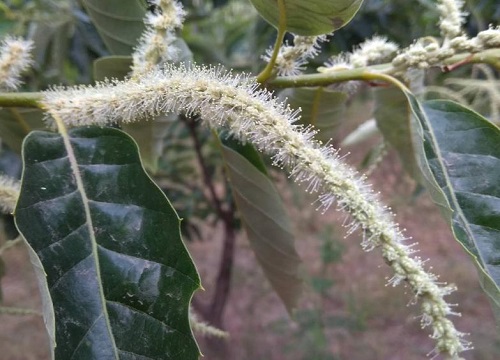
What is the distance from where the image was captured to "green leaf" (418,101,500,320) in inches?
31.0

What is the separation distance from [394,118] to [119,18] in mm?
623

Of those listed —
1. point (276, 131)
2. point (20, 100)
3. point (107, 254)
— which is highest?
point (276, 131)

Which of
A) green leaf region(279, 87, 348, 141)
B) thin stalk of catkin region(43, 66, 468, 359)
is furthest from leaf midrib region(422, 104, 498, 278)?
green leaf region(279, 87, 348, 141)

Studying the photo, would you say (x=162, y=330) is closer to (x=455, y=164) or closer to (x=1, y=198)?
(x=1, y=198)

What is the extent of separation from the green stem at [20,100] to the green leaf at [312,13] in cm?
35

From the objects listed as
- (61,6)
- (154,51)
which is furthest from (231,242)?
(154,51)

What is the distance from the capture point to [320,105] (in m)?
1.13

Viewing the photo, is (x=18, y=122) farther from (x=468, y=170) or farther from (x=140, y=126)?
(x=468, y=170)

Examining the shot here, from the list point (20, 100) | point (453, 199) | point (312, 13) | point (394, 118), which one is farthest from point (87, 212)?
point (394, 118)

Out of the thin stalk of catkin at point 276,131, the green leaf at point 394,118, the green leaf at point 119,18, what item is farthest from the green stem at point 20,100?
the green leaf at point 394,118

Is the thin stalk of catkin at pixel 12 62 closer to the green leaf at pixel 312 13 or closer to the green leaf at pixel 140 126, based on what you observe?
the green leaf at pixel 140 126

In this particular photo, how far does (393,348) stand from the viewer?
430 centimetres

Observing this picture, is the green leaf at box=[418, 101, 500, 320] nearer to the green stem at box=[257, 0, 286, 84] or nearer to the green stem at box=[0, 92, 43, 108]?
the green stem at box=[257, 0, 286, 84]

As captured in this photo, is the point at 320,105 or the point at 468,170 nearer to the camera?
the point at 468,170
